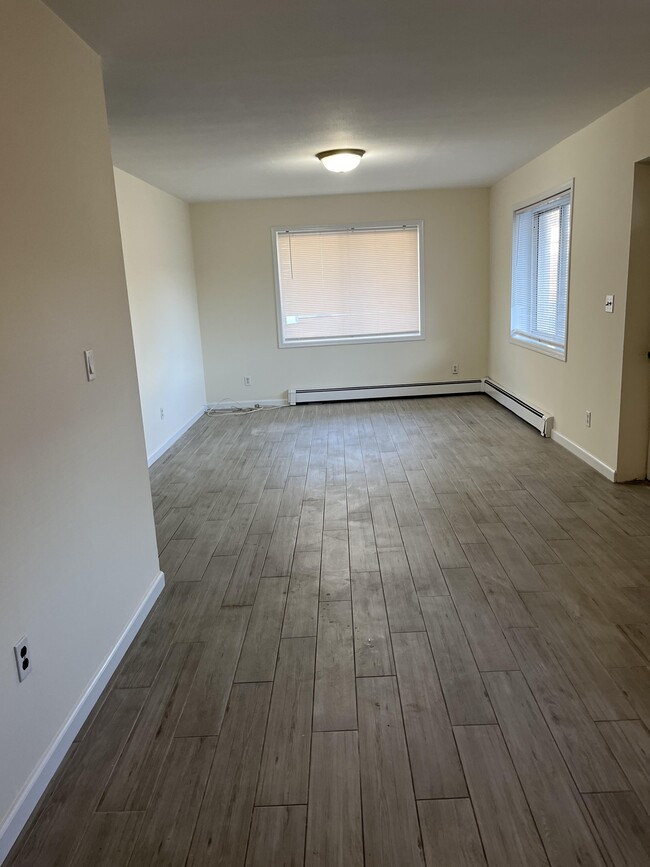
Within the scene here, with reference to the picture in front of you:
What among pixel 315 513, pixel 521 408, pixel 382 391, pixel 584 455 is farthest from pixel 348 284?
pixel 315 513

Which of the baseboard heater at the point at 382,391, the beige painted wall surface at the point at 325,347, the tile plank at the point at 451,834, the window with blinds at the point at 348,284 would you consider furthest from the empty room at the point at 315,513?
the baseboard heater at the point at 382,391

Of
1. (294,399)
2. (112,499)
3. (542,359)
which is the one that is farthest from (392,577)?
(294,399)

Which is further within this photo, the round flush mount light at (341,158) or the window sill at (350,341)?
the window sill at (350,341)

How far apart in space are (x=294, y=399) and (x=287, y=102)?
13.9 ft

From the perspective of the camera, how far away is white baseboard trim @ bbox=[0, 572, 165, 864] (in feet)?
5.13

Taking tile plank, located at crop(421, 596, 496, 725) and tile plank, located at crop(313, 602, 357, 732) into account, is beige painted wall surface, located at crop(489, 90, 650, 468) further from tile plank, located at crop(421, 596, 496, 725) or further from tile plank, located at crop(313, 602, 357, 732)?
tile plank, located at crop(313, 602, 357, 732)

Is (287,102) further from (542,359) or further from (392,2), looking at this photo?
(542,359)

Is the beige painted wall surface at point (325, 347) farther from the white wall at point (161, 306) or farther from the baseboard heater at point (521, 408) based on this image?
the baseboard heater at point (521, 408)

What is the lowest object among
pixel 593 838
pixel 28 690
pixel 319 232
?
pixel 593 838

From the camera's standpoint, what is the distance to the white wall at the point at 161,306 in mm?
4828

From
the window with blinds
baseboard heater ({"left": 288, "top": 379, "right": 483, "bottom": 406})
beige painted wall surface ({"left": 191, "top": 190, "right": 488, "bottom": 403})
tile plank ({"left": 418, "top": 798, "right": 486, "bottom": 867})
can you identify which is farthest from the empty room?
baseboard heater ({"left": 288, "top": 379, "right": 483, "bottom": 406})

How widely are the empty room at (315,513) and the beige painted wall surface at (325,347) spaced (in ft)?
4.56

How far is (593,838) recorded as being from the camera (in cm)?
150

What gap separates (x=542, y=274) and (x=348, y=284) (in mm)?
2337
